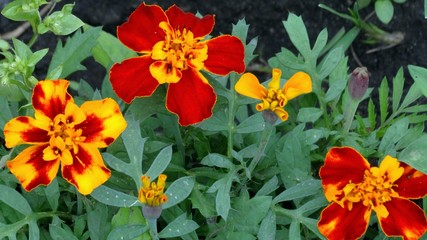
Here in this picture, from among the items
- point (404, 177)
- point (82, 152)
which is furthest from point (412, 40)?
point (82, 152)

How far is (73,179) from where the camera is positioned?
1.25 metres

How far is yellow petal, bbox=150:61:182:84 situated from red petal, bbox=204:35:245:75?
2.8 inches

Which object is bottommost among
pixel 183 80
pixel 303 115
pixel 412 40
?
pixel 412 40

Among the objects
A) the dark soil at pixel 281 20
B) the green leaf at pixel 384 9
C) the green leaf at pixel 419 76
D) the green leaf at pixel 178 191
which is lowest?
the dark soil at pixel 281 20

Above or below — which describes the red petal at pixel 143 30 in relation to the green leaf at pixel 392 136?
above

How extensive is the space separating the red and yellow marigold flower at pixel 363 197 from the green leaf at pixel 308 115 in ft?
0.76

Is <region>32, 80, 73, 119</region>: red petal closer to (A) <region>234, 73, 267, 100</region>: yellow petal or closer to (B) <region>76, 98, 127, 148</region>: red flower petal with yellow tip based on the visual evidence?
(B) <region>76, 98, 127, 148</region>: red flower petal with yellow tip

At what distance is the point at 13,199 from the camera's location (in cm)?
142

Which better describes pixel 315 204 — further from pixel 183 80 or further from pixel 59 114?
pixel 59 114

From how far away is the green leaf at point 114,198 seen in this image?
1.34 metres

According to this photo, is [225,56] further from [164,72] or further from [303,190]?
[303,190]

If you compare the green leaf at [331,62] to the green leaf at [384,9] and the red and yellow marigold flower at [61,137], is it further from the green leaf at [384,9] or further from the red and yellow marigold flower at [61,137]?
the green leaf at [384,9]

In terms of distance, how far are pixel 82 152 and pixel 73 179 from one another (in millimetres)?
46

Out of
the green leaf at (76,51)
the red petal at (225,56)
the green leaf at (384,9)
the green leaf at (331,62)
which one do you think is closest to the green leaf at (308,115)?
the green leaf at (331,62)
